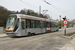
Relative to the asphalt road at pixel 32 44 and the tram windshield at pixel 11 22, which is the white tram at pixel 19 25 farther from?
the asphalt road at pixel 32 44

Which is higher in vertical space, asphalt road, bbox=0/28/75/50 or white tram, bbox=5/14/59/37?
white tram, bbox=5/14/59/37

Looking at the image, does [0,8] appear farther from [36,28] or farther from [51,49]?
[51,49]

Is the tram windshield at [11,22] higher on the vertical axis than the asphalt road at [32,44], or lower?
higher

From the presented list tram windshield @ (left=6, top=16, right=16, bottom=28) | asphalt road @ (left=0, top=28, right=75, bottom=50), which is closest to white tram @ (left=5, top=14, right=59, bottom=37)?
tram windshield @ (left=6, top=16, right=16, bottom=28)

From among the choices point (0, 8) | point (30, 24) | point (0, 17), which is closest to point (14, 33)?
point (30, 24)

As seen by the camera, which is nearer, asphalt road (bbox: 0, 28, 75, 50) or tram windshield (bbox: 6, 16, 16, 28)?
asphalt road (bbox: 0, 28, 75, 50)

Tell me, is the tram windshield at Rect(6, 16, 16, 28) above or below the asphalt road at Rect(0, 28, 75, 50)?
above

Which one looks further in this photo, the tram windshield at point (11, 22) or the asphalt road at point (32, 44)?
the tram windshield at point (11, 22)

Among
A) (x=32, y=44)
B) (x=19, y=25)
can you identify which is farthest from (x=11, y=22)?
(x=32, y=44)

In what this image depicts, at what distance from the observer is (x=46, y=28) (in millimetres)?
24703

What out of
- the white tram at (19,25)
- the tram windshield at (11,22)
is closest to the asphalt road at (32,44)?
the white tram at (19,25)

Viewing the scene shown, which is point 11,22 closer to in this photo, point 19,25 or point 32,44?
point 19,25

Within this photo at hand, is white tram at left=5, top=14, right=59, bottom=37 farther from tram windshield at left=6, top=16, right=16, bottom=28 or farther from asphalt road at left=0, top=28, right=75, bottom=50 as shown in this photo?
asphalt road at left=0, top=28, right=75, bottom=50

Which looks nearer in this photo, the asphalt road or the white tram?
the asphalt road
